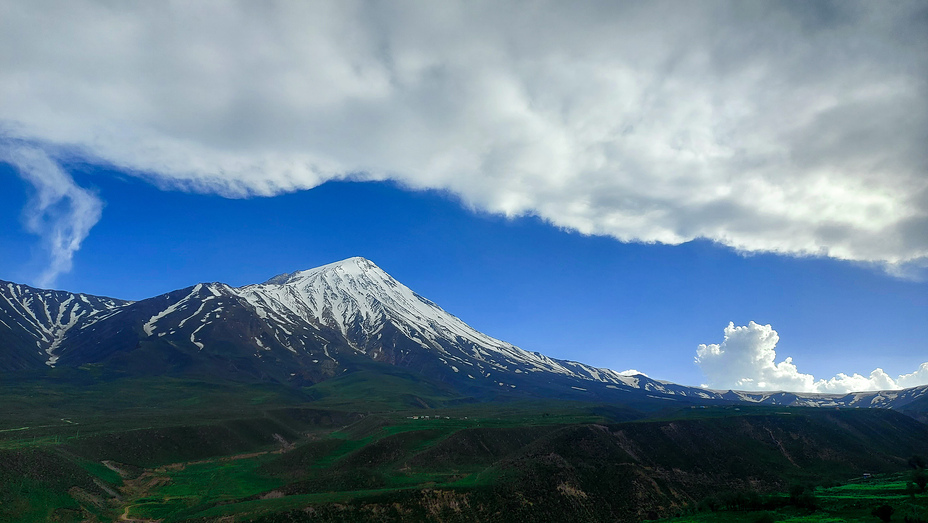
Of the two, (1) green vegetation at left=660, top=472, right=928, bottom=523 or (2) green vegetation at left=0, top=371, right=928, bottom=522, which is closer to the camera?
(1) green vegetation at left=660, top=472, right=928, bottom=523

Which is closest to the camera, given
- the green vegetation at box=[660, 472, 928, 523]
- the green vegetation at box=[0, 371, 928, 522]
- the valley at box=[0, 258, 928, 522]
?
the green vegetation at box=[660, 472, 928, 523]

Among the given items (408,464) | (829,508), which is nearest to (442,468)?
(408,464)

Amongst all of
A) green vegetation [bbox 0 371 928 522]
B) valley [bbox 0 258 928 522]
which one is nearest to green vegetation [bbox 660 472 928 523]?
green vegetation [bbox 0 371 928 522]

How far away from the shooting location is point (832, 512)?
67000 millimetres

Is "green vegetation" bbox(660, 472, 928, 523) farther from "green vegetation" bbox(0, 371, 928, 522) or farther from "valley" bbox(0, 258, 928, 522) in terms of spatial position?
"valley" bbox(0, 258, 928, 522)

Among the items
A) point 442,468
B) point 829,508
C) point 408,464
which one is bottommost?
point 442,468

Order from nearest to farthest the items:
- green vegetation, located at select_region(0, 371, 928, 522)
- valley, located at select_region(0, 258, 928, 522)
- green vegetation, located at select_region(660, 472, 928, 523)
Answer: green vegetation, located at select_region(660, 472, 928, 523)
green vegetation, located at select_region(0, 371, 928, 522)
valley, located at select_region(0, 258, 928, 522)

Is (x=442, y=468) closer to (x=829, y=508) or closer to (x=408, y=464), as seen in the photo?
(x=408, y=464)

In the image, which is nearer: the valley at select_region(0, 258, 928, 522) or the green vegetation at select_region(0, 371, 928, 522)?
the green vegetation at select_region(0, 371, 928, 522)

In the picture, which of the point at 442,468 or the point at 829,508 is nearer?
the point at 829,508

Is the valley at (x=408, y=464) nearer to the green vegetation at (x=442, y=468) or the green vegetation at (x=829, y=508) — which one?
the green vegetation at (x=442, y=468)

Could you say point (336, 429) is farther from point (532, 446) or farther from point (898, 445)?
point (898, 445)

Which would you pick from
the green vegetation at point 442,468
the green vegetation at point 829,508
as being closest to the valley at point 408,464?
the green vegetation at point 442,468

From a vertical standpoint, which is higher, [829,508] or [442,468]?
[829,508]
